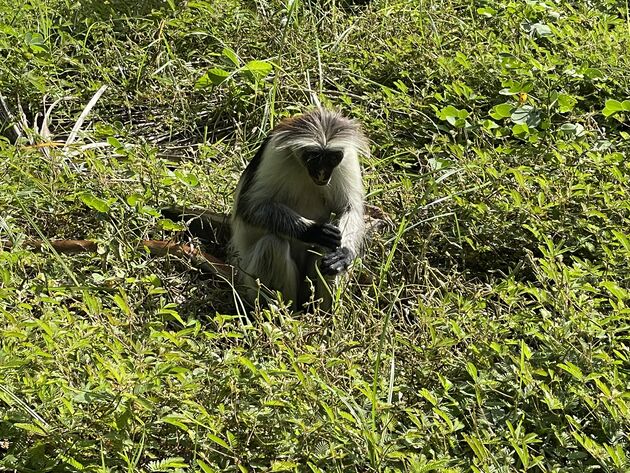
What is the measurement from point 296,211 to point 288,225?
30 centimetres

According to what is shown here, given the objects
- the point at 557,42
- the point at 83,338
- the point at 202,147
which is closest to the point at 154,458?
the point at 83,338

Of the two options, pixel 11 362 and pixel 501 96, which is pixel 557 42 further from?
pixel 11 362

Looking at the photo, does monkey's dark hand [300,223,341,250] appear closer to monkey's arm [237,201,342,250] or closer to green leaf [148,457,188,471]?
monkey's arm [237,201,342,250]

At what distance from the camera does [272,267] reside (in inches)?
223

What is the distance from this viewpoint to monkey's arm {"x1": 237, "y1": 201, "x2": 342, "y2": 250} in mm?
5609

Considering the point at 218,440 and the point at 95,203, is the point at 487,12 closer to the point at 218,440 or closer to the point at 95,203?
the point at 95,203

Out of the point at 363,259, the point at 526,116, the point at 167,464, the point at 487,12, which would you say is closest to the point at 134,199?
the point at 363,259

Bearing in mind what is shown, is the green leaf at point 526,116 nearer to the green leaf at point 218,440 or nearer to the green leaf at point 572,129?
the green leaf at point 572,129

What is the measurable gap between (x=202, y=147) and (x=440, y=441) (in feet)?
11.1

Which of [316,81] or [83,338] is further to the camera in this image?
[316,81]

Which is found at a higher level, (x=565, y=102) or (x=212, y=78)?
(x=212, y=78)

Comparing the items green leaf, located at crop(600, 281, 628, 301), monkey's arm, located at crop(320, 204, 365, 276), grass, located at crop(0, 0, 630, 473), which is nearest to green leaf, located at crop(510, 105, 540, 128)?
grass, located at crop(0, 0, 630, 473)

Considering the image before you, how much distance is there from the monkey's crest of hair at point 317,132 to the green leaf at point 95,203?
42.3 inches

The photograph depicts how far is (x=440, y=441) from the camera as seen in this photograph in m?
4.10
